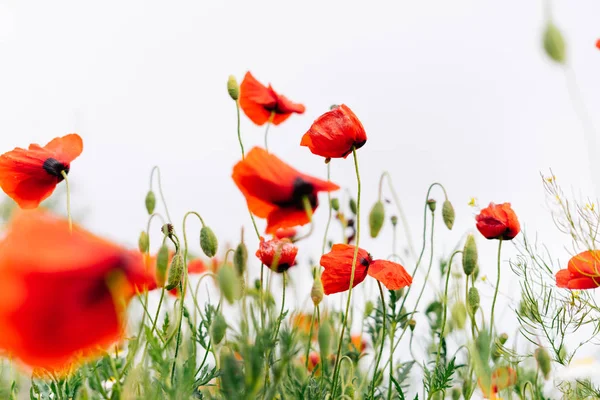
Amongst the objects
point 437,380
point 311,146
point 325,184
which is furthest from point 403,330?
point 325,184

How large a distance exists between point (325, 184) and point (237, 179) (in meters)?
0.18

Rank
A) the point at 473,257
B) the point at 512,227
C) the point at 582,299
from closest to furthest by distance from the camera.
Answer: the point at 473,257 → the point at 512,227 → the point at 582,299

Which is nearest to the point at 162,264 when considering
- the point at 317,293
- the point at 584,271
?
the point at 317,293

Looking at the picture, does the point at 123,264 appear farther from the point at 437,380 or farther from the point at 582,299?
the point at 582,299

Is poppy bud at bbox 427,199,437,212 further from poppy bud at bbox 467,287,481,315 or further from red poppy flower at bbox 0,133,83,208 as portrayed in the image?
red poppy flower at bbox 0,133,83,208

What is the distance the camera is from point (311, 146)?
1648 millimetres

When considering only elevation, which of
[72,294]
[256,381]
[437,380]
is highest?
[72,294]

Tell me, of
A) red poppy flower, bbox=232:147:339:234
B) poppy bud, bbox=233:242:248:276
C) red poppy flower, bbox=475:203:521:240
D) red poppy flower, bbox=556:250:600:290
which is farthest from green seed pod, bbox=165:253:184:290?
red poppy flower, bbox=556:250:600:290

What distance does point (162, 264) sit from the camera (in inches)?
63.6

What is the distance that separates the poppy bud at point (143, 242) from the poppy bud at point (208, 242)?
0.30 metres

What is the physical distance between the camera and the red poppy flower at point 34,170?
73.0 inches

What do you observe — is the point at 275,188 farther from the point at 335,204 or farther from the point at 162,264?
the point at 335,204

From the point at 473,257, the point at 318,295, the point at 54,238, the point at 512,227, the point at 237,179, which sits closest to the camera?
the point at 54,238

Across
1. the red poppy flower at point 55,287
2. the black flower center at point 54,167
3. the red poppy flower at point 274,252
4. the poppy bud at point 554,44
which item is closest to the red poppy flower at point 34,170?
the black flower center at point 54,167
